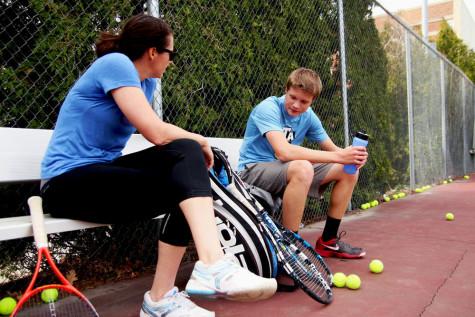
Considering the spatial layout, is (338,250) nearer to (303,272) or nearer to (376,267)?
(376,267)

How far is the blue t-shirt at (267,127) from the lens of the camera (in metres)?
3.02

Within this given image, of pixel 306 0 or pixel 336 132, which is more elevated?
pixel 306 0

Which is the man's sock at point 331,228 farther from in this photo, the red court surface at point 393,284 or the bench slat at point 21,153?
the bench slat at point 21,153

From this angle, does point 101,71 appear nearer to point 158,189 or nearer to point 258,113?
point 158,189

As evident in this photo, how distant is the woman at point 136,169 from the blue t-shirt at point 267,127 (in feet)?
3.52

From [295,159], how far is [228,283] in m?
1.41

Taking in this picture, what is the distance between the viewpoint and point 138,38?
6.73 ft

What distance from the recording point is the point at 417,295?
2.31 metres

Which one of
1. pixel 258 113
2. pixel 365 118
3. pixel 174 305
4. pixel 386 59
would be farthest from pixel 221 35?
pixel 386 59

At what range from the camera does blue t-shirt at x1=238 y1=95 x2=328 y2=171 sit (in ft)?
9.90

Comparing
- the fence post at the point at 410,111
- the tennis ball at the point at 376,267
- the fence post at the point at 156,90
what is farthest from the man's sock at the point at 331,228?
the fence post at the point at 410,111

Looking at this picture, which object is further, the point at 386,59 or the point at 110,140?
the point at 386,59

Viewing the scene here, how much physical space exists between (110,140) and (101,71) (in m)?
0.33

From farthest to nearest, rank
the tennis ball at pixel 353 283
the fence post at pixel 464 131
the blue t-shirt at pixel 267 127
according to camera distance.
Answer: the fence post at pixel 464 131, the blue t-shirt at pixel 267 127, the tennis ball at pixel 353 283
